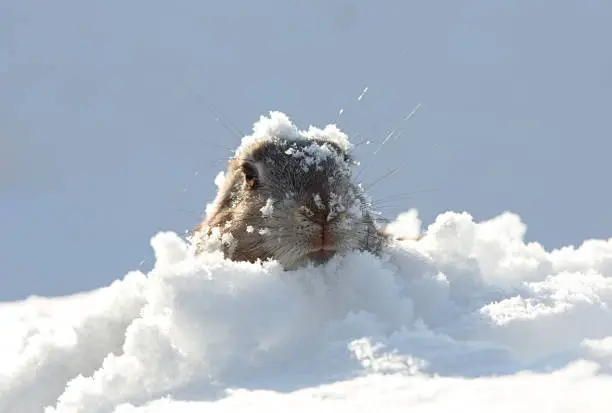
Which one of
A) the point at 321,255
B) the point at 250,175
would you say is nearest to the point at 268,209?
the point at 321,255

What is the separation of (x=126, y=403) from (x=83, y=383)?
14.2 inches

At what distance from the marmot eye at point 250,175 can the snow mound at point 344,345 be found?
82 centimetres

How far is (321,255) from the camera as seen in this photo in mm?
6281

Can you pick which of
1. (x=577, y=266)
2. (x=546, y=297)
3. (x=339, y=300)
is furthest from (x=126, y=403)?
(x=577, y=266)

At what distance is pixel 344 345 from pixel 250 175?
124 inches

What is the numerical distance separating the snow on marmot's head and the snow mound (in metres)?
0.28

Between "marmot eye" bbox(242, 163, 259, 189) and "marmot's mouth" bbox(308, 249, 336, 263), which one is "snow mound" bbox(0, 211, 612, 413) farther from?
"marmot eye" bbox(242, 163, 259, 189)

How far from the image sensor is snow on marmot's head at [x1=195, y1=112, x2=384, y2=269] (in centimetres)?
631

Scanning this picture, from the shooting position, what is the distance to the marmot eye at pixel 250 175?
23.9 feet

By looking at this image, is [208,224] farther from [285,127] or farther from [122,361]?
[122,361]

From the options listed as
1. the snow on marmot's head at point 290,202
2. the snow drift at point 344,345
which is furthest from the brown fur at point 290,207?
the snow drift at point 344,345

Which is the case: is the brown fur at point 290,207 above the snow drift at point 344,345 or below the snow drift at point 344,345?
above

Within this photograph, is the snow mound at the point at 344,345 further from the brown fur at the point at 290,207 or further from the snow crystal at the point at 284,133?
the snow crystal at the point at 284,133

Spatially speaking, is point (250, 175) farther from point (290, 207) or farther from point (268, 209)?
point (290, 207)
